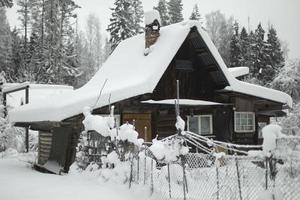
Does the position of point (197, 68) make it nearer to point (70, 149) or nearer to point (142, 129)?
point (142, 129)

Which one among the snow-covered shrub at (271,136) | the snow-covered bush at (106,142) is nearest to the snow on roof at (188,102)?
the snow-covered bush at (106,142)

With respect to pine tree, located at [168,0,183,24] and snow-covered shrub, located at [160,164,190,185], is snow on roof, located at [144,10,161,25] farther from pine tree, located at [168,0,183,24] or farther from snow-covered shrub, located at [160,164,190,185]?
pine tree, located at [168,0,183,24]

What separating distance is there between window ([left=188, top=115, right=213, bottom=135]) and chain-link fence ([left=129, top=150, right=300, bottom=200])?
17.7ft

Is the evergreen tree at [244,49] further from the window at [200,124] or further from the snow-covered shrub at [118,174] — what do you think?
the snow-covered shrub at [118,174]

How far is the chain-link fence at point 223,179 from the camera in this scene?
5.80 m

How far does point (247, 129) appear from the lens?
62.5 ft

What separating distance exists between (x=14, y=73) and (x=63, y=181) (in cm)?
3386

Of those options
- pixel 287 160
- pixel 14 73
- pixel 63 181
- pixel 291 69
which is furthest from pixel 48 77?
pixel 287 160

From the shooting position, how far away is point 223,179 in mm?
9180

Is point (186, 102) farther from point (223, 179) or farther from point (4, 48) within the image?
point (4, 48)

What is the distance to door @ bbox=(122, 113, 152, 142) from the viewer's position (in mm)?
15664

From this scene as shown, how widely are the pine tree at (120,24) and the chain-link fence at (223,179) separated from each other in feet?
89.9

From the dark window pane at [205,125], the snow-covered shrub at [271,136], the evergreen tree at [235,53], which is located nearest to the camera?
the snow-covered shrub at [271,136]

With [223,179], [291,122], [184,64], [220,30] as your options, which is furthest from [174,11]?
[223,179]
